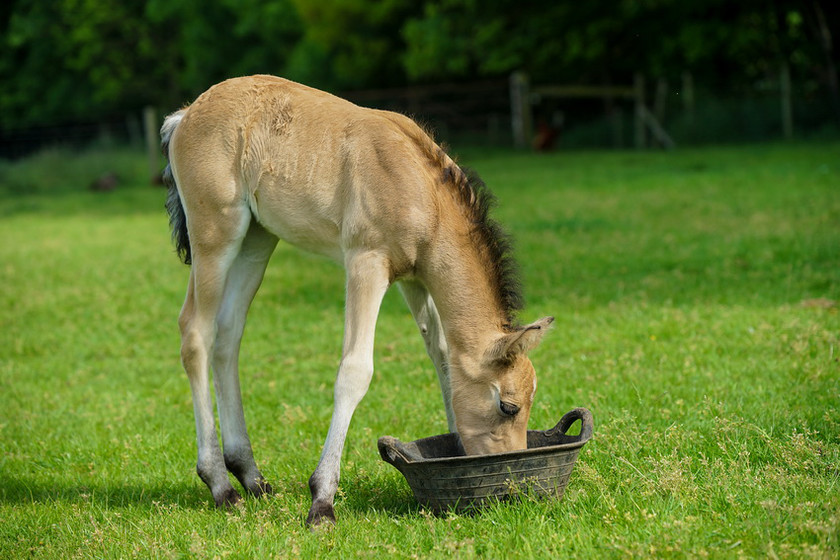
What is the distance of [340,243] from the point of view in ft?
15.4

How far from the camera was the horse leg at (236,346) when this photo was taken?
197 inches

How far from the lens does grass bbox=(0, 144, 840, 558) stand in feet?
13.1

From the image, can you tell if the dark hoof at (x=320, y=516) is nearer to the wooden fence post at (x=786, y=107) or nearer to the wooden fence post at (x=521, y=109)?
the wooden fence post at (x=786, y=107)

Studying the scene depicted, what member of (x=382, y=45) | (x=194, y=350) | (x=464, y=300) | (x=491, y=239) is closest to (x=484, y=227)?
(x=491, y=239)

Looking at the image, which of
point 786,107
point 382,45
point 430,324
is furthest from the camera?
point 382,45

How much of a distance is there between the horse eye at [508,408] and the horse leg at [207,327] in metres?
1.46

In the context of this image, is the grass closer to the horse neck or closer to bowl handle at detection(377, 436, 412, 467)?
bowl handle at detection(377, 436, 412, 467)

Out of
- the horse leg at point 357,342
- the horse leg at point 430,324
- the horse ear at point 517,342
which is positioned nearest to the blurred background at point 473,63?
the horse leg at point 430,324

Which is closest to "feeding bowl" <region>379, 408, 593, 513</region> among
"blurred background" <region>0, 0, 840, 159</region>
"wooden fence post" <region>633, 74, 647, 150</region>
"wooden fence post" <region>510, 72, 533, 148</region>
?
"blurred background" <region>0, 0, 840, 159</region>

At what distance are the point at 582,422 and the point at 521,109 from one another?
82.6ft

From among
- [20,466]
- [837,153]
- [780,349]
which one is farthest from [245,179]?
[837,153]

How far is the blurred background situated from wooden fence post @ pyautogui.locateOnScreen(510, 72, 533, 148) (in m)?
0.06

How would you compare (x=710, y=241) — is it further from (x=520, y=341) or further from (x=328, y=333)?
(x=520, y=341)

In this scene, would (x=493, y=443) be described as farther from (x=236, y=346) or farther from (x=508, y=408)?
(x=236, y=346)
